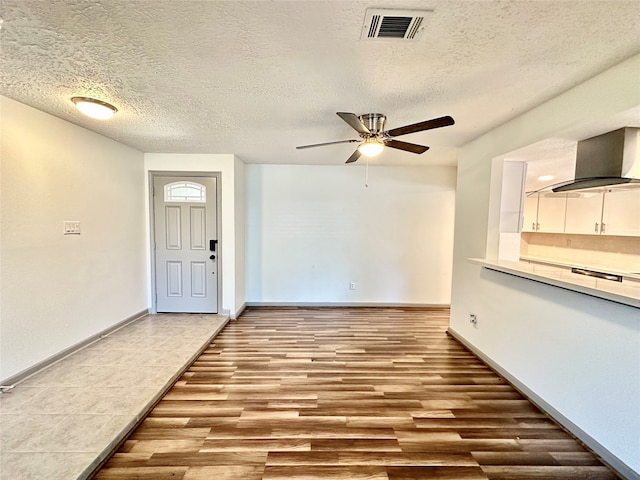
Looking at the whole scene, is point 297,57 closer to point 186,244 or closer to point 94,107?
point 94,107

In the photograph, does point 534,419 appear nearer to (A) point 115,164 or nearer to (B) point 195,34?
(B) point 195,34

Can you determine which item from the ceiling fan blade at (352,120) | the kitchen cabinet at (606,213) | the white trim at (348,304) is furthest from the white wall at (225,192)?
the kitchen cabinet at (606,213)

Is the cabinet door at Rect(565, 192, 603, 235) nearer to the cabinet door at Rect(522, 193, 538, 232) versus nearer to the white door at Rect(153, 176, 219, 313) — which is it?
the cabinet door at Rect(522, 193, 538, 232)

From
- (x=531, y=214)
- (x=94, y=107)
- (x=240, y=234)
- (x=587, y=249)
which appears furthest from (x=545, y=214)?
(x=94, y=107)

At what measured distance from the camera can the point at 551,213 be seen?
193 inches

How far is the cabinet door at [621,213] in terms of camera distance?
146 inches

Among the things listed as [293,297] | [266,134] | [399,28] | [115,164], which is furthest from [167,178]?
[399,28]

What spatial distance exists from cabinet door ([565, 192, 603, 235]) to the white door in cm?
546

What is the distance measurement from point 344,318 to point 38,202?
12.6ft

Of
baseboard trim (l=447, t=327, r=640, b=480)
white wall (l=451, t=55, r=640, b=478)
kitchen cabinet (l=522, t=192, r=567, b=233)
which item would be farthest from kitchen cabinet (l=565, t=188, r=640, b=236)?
baseboard trim (l=447, t=327, r=640, b=480)

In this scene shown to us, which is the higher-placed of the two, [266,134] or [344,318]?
[266,134]

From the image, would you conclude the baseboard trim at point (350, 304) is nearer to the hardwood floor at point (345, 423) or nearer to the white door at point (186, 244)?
the white door at point (186, 244)

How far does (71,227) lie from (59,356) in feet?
4.32

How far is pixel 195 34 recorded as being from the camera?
1.47m
